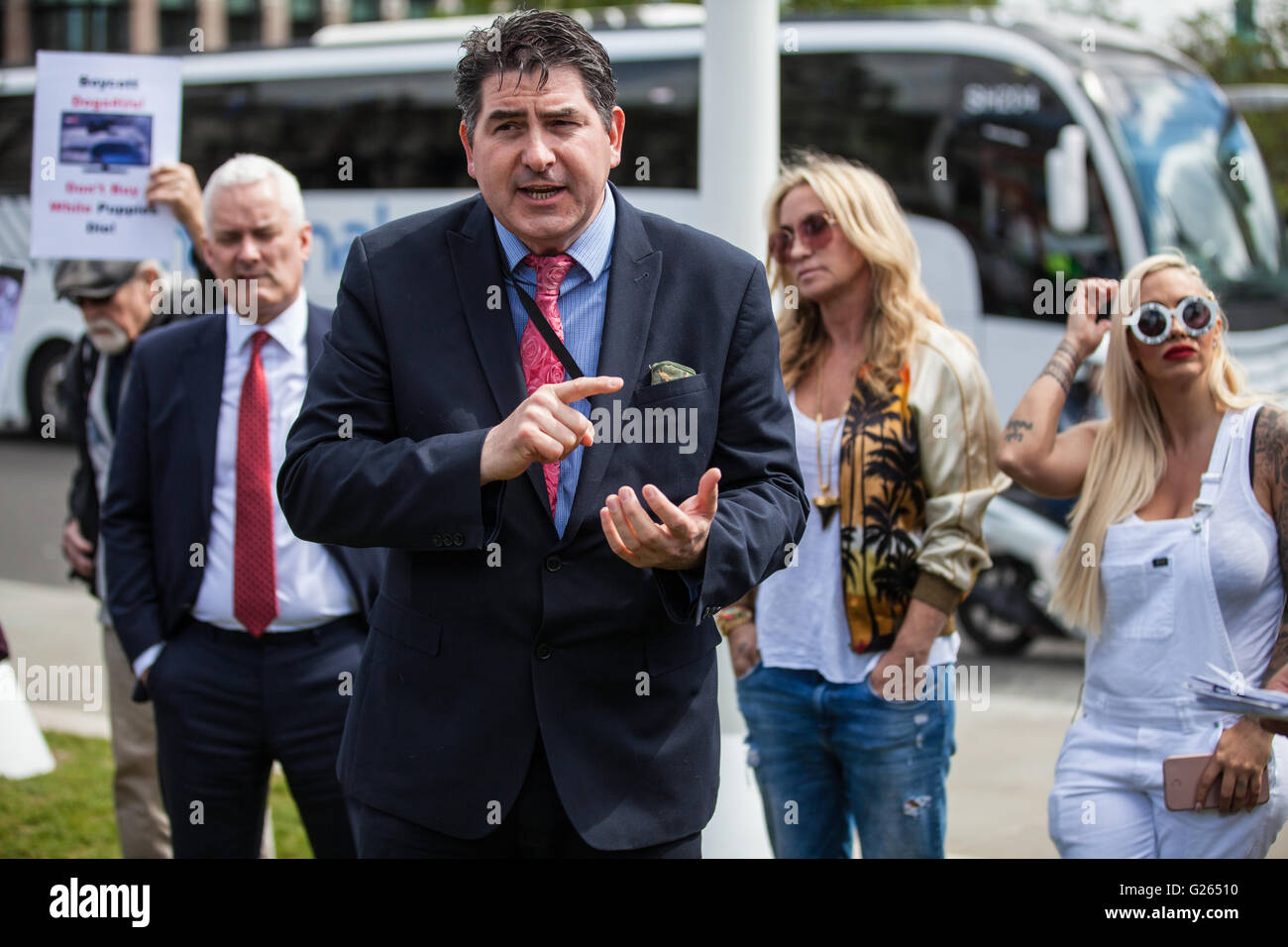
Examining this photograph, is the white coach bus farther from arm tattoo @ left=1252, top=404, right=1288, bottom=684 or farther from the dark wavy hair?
the dark wavy hair

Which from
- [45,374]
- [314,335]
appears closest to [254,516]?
[314,335]

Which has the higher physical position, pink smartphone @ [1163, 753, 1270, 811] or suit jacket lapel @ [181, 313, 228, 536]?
suit jacket lapel @ [181, 313, 228, 536]

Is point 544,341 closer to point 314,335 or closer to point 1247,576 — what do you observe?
point 314,335

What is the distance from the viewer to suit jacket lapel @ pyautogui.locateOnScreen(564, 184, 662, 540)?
2338 mm

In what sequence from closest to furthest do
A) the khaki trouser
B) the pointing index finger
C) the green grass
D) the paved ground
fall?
the pointing index finger
the paved ground
the khaki trouser
the green grass

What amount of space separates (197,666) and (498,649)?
145 cm

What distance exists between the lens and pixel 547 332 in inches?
95.0

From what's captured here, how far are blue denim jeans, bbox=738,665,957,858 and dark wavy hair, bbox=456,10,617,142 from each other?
170 centimetres

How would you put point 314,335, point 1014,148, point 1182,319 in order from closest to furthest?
point 1182,319
point 314,335
point 1014,148

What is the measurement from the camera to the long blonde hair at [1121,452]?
3.28 meters

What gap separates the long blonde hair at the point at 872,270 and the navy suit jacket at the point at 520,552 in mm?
1322

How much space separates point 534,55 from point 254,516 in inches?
66.0

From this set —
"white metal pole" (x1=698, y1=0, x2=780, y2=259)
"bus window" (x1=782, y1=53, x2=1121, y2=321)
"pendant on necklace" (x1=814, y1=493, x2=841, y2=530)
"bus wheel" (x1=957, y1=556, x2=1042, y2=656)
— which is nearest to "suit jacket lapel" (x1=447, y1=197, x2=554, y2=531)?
"pendant on necklace" (x1=814, y1=493, x2=841, y2=530)
